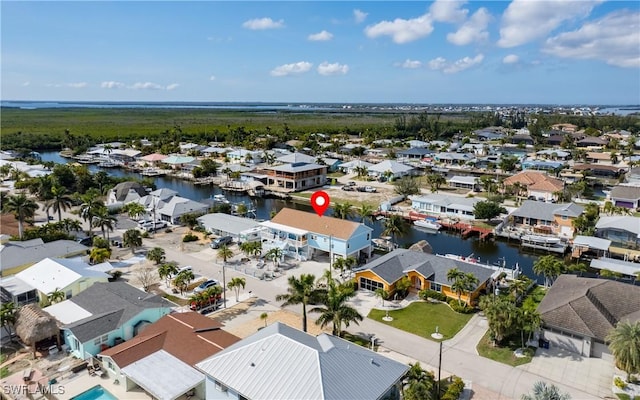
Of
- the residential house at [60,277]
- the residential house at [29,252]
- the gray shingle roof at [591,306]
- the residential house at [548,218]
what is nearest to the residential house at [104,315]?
the residential house at [60,277]

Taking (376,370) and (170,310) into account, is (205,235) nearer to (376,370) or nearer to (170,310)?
(170,310)

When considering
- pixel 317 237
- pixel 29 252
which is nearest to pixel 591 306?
pixel 317 237

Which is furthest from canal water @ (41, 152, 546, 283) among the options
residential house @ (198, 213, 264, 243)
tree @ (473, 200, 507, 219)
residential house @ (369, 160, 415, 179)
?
residential house @ (369, 160, 415, 179)

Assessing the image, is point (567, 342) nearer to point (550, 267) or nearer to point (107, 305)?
point (550, 267)

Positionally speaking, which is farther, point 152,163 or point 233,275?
point 152,163

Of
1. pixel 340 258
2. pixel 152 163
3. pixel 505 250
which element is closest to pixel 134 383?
pixel 340 258
